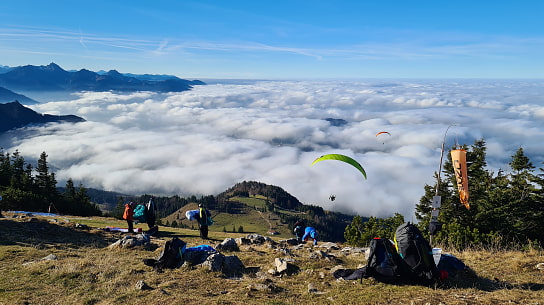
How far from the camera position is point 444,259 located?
10.1 m

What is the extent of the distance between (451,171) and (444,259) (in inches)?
1192

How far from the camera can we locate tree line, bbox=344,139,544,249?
1769cm

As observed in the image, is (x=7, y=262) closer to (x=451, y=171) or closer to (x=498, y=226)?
(x=498, y=226)

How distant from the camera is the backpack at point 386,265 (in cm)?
908

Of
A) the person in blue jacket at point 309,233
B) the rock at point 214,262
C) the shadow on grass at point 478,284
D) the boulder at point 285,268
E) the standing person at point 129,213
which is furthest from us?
the person in blue jacket at point 309,233

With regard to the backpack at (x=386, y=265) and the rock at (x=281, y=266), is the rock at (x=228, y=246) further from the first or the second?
the backpack at (x=386, y=265)

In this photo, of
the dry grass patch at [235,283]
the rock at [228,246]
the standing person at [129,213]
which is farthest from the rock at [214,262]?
the standing person at [129,213]

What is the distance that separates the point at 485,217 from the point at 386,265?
17289mm

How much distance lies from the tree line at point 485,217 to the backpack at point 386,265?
874cm

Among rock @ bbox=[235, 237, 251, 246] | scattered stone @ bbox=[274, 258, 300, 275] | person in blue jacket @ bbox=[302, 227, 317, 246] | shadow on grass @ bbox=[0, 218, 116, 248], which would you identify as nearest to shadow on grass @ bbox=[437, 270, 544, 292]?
scattered stone @ bbox=[274, 258, 300, 275]

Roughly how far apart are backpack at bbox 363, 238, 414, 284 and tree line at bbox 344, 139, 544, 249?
8.74m

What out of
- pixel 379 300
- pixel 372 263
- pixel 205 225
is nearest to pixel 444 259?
pixel 372 263

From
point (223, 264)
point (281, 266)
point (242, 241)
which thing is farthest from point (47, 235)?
point (281, 266)

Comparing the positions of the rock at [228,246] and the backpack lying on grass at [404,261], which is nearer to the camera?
the backpack lying on grass at [404,261]
